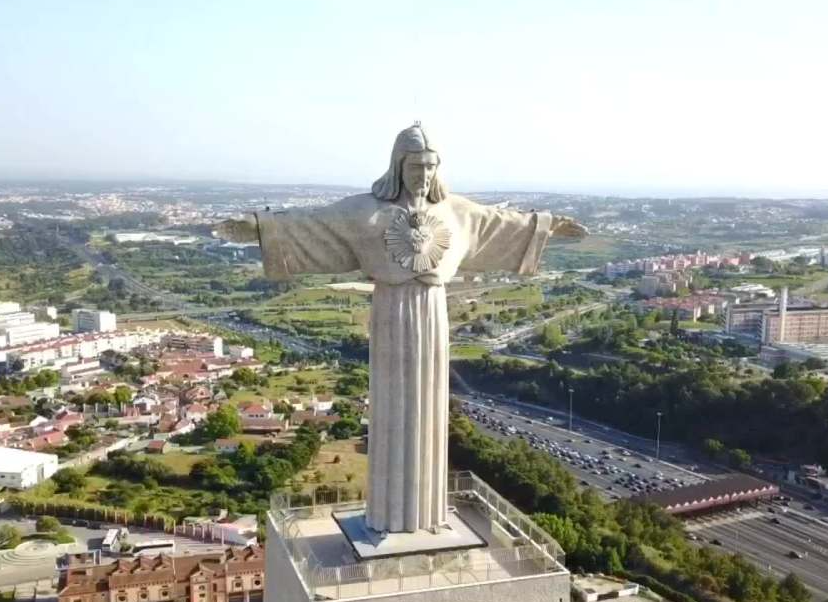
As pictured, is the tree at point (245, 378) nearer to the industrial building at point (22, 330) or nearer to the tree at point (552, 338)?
the tree at point (552, 338)

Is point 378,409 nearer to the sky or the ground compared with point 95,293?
nearer to the sky

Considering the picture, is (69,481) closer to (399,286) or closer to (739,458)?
(739,458)

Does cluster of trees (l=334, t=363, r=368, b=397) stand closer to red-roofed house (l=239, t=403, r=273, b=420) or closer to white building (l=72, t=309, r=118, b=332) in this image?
red-roofed house (l=239, t=403, r=273, b=420)

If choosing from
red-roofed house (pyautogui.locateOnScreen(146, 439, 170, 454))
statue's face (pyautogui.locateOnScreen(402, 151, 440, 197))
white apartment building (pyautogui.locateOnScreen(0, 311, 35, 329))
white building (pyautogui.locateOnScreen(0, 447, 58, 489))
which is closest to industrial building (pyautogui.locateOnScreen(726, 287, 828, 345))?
red-roofed house (pyautogui.locateOnScreen(146, 439, 170, 454))

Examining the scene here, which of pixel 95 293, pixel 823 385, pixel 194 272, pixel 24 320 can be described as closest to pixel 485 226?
pixel 823 385

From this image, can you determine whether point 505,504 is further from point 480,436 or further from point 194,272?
point 194,272

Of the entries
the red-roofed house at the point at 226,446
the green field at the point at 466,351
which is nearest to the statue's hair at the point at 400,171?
the red-roofed house at the point at 226,446
